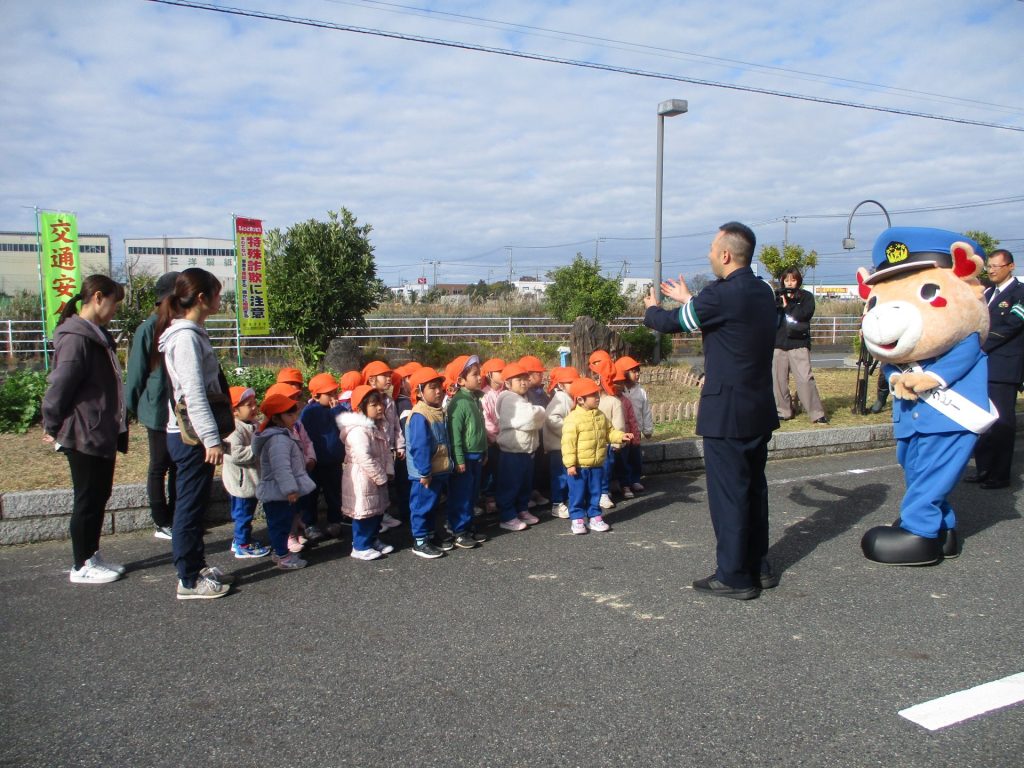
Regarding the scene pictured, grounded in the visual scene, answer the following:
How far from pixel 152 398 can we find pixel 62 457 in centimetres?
241

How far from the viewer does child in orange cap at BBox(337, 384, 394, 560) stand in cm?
493

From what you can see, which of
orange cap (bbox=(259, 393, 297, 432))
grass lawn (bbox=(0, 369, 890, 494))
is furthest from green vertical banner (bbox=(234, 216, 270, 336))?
orange cap (bbox=(259, 393, 297, 432))

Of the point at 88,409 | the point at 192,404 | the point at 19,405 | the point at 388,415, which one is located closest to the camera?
the point at 192,404

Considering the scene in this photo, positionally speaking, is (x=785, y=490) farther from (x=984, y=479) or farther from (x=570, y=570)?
(x=570, y=570)

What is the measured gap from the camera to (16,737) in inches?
115

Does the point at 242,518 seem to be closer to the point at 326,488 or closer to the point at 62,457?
the point at 326,488

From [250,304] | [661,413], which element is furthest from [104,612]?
[250,304]

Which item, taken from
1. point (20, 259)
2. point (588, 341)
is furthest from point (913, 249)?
point (20, 259)

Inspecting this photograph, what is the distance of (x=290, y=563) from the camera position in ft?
15.9

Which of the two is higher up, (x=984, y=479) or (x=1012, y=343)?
(x=1012, y=343)

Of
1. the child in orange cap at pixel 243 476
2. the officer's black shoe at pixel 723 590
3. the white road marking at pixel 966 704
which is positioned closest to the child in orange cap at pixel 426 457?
the child in orange cap at pixel 243 476

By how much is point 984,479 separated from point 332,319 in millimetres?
10959

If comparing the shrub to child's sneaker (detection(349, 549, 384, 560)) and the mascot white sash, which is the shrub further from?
the mascot white sash

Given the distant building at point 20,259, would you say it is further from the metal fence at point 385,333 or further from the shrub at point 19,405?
the shrub at point 19,405
